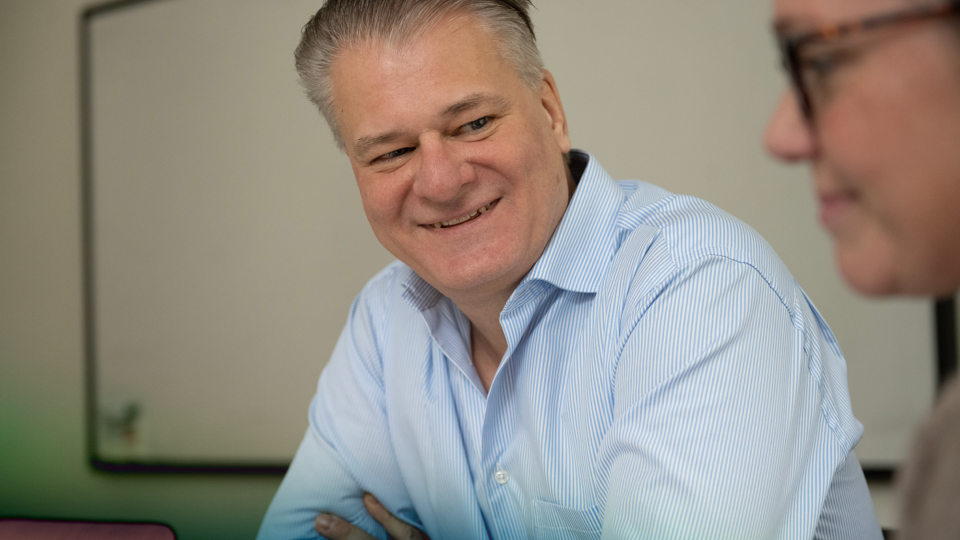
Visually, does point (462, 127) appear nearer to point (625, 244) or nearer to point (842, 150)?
point (625, 244)

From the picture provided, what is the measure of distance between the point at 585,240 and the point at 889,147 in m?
0.62

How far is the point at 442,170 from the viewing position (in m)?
0.98

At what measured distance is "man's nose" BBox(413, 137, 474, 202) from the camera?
983 mm

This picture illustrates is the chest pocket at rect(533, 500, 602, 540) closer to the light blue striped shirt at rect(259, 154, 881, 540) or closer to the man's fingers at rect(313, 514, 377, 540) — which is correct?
the light blue striped shirt at rect(259, 154, 881, 540)

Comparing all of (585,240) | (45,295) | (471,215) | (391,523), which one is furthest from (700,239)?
(45,295)

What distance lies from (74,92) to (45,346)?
945mm

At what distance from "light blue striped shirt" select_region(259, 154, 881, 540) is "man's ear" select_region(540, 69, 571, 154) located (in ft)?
0.24

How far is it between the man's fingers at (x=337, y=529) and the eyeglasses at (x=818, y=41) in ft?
3.45

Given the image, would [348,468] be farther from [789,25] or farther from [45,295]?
[45,295]

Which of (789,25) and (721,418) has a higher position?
(789,25)

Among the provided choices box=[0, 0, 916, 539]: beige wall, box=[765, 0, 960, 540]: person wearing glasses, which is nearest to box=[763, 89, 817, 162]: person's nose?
box=[765, 0, 960, 540]: person wearing glasses

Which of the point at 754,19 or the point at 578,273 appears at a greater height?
the point at 754,19

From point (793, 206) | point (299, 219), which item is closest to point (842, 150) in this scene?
point (793, 206)

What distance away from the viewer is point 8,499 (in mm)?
2656
